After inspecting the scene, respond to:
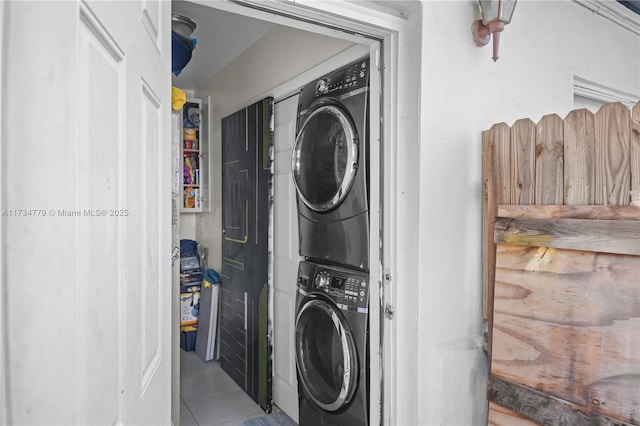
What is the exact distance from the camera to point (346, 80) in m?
2.06

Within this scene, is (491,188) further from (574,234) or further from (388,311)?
(388,311)

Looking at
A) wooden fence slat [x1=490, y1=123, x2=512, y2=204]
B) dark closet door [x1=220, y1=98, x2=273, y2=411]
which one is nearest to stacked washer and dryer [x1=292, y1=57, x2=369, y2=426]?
dark closet door [x1=220, y1=98, x2=273, y2=411]

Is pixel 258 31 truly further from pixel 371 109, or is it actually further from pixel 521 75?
pixel 521 75

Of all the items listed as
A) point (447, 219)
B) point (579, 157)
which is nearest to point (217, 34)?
point (447, 219)

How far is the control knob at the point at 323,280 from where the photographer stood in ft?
7.32

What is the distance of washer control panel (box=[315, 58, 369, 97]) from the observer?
1948 mm

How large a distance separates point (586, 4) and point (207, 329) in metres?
3.63

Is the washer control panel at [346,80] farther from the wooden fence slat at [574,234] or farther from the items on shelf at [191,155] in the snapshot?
the items on shelf at [191,155]

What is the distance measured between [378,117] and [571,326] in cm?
105

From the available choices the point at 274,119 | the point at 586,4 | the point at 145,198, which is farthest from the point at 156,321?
the point at 586,4

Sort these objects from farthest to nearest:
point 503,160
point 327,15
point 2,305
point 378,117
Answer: point 378,117 < point 503,160 < point 327,15 < point 2,305

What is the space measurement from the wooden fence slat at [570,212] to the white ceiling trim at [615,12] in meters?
1.28

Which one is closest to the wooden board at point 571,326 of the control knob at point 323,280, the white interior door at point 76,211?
the control knob at point 323,280

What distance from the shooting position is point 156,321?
97 centimetres
